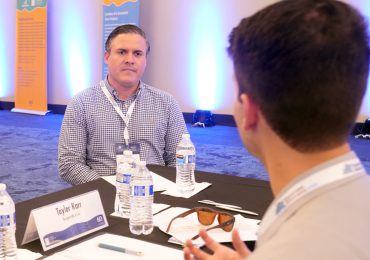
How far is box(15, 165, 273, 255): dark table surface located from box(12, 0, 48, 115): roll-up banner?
782 centimetres

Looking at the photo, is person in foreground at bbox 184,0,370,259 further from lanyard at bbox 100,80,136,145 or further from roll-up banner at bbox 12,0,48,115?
roll-up banner at bbox 12,0,48,115

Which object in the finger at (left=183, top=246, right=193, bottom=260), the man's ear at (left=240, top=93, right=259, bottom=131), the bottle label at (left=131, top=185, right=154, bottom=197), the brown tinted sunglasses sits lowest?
the brown tinted sunglasses

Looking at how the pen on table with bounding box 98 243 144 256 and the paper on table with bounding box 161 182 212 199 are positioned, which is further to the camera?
the paper on table with bounding box 161 182 212 199

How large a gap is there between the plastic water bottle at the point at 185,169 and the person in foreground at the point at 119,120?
0.56 meters

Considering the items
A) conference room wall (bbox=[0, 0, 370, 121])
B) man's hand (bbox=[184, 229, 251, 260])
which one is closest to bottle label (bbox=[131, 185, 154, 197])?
man's hand (bbox=[184, 229, 251, 260])

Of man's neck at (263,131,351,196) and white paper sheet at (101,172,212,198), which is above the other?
man's neck at (263,131,351,196)

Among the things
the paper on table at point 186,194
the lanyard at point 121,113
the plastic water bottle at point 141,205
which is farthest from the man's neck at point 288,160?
the lanyard at point 121,113

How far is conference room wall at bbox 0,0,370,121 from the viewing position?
25.9 ft

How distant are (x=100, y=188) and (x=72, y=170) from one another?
1.67ft

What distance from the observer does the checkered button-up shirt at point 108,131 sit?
8.05 ft

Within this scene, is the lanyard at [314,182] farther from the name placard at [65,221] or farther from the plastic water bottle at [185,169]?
the plastic water bottle at [185,169]

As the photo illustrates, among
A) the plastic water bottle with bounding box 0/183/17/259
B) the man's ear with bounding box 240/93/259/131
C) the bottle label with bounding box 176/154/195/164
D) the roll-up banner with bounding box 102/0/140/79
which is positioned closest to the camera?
the man's ear with bounding box 240/93/259/131

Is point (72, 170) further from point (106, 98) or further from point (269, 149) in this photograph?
point (269, 149)

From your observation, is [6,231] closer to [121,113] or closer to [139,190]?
[139,190]
